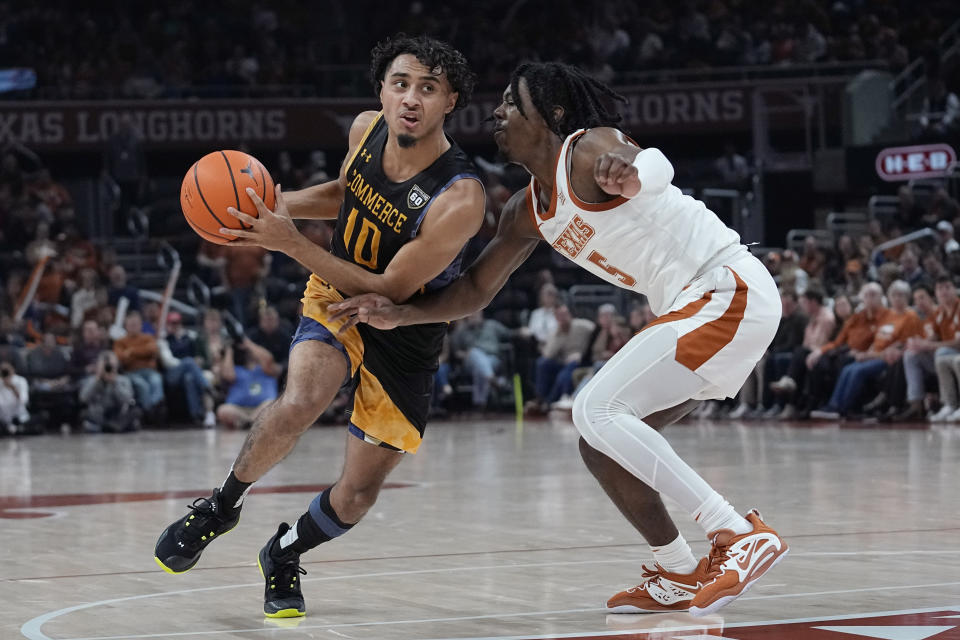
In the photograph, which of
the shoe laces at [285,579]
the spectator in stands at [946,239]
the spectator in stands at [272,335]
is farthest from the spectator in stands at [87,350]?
the shoe laces at [285,579]

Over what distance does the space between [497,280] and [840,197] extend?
18.2 meters

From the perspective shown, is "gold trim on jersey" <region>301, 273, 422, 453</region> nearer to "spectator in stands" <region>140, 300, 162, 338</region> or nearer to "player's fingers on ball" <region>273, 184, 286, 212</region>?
"player's fingers on ball" <region>273, 184, 286, 212</region>

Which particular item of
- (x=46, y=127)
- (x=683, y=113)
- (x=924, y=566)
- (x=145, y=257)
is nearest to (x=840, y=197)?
(x=683, y=113)

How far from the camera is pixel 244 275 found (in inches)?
681

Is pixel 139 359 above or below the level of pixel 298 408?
below

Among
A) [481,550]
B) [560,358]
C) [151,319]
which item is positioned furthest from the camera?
[560,358]

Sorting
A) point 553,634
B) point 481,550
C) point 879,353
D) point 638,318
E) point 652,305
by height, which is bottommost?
point 481,550

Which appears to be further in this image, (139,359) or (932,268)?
(139,359)

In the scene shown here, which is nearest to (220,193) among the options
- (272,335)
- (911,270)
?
(272,335)

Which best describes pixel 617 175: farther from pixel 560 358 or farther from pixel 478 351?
pixel 478 351

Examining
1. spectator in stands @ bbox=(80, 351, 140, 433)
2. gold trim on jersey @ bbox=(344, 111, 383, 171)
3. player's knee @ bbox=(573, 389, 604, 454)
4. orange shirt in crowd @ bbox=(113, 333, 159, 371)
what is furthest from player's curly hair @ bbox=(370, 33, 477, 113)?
orange shirt in crowd @ bbox=(113, 333, 159, 371)

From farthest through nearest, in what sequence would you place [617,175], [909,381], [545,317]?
[545,317], [909,381], [617,175]

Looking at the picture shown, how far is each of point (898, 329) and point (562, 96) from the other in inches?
389

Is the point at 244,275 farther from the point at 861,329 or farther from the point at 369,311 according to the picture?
the point at 369,311
